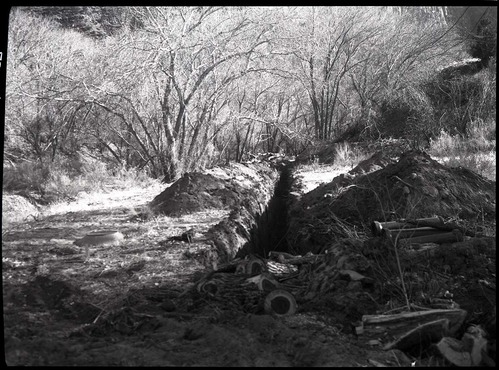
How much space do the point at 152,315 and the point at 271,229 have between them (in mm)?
7072

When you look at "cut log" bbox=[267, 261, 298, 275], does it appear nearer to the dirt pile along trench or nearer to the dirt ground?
the dirt ground

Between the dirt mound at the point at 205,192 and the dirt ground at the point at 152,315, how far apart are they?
1837 mm

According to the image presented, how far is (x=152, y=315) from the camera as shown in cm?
379

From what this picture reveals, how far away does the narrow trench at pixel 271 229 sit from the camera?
853 centimetres

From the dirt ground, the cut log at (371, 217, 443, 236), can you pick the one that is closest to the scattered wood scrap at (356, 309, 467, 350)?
the dirt ground

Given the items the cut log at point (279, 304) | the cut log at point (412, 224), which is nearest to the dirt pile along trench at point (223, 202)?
the cut log at point (412, 224)

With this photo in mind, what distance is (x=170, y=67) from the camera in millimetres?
13641

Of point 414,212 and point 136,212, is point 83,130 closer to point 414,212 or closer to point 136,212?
point 136,212

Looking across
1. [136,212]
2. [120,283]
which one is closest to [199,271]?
[120,283]

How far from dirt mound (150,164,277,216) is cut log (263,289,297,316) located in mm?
4840

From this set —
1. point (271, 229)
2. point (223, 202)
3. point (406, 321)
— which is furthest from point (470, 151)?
point (406, 321)

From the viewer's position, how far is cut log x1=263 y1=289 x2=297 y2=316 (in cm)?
389

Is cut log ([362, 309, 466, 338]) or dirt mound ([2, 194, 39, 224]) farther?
dirt mound ([2, 194, 39, 224])

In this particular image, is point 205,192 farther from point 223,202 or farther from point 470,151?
point 470,151
